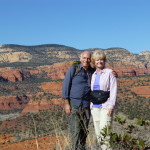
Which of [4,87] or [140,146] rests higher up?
[140,146]

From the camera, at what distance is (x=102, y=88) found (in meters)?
4.16

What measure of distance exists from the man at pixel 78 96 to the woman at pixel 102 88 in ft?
0.72

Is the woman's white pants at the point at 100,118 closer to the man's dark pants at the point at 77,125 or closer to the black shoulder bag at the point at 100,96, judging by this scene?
the black shoulder bag at the point at 100,96

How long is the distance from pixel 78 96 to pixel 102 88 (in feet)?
1.54

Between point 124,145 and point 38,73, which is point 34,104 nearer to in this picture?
point 124,145

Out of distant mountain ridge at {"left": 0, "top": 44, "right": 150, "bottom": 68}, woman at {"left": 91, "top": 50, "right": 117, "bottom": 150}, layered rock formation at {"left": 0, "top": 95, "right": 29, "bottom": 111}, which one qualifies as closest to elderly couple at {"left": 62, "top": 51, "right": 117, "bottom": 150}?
woman at {"left": 91, "top": 50, "right": 117, "bottom": 150}

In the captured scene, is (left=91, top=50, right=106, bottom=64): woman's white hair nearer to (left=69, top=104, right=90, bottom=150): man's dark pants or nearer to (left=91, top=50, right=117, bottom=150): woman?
(left=91, top=50, right=117, bottom=150): woman

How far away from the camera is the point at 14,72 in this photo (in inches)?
3580

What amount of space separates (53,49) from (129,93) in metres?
101

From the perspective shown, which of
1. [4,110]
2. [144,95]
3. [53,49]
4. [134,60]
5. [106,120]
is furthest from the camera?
[53,49]

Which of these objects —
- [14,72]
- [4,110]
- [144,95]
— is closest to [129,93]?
[144,95]

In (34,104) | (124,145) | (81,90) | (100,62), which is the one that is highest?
(100,62)

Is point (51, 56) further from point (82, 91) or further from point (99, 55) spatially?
point (99, 55)

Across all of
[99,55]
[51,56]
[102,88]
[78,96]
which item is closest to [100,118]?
[102,88]
